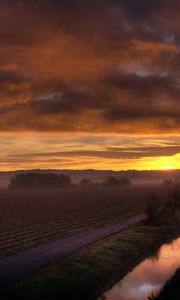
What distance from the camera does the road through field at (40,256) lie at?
39.5 meters

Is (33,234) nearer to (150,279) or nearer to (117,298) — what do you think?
(150,279)

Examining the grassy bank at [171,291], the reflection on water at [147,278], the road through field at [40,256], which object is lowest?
the reflection on water at [147,278]

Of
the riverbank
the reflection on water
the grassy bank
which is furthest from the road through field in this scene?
the grassy bank

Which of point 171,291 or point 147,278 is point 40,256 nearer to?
point 147,278

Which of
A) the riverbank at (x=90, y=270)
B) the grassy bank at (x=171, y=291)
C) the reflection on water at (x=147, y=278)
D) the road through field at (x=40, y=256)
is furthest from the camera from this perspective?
the road through field at (x=40, y=256)

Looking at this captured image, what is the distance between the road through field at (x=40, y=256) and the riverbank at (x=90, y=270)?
136 cm

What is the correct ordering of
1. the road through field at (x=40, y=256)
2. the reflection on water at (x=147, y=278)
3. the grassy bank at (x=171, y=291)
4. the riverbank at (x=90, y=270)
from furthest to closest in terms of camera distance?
1. the road through field at (x=40, y=256)
2. the reflection on water at (x=147, y=278)
3. the riverbank at (x=90, y=270)
4. the grassy bank at (x=171, y=291)

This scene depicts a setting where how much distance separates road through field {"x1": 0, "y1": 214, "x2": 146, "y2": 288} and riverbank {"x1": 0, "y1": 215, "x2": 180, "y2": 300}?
1360 mm

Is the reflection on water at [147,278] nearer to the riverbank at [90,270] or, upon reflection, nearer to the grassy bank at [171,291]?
the riverbank at [90,270]

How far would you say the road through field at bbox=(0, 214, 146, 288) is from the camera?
3947 centimetres

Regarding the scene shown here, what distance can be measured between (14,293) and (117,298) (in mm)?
9698

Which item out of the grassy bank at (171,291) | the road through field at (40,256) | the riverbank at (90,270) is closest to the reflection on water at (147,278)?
the riverbank at (90,270)

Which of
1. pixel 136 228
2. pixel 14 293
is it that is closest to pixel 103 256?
pixel 14 293

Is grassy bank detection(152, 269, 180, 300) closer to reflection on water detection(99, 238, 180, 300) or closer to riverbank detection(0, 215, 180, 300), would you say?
reflection on water detection(99, 238, 180, 300)
